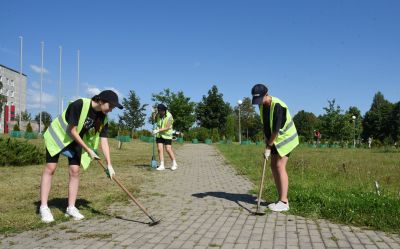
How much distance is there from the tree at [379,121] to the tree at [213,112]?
141 feet

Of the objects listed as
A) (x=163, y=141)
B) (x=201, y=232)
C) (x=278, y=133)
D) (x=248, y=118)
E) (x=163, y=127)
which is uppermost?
(x=248, y=118)

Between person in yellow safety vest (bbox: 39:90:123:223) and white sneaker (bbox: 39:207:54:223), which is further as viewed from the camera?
person in yellow safety vest (bbox: 39:90:123:223)

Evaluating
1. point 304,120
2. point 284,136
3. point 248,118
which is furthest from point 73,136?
point 304,120

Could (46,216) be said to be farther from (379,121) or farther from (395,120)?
(379,121)

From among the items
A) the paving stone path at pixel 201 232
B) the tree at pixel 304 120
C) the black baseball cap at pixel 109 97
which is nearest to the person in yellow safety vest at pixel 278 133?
the paving stone path at pixel 201 232

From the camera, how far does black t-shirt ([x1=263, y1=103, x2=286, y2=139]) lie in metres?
5.45

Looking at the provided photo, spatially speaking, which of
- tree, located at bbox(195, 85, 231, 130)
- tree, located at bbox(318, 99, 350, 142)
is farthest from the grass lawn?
tree, located at bbox(195, 85, 231, 130)

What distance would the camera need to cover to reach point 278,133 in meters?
5.56

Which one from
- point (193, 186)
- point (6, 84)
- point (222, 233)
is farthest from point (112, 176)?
point (6, 84)

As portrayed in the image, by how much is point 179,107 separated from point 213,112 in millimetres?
13600

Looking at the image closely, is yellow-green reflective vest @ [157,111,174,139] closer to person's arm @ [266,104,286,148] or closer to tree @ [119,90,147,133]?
person's arm @ [266,104,286,148]

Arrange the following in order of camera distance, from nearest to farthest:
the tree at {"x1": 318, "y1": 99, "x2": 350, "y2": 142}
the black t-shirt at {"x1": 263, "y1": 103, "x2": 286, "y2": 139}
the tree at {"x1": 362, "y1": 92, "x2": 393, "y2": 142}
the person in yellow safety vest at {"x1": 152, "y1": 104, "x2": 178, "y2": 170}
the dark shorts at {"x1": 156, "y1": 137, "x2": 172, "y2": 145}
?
the black t-shirt at {"x1": 263, "y1": 103, "x2": 286, "y2": 139} < the person in yellow safety vest at {"x1": 152, "y1": 104, "x2": 178, "y2": 170} < the dark shorts at {"x1": 156, "y1": 137, "x2": 172, "y2": 145} < the tree at {"x1": 318, "y1": 99, "x2": 350, "y2": 142} < the tree at {"x1": 362, "y1": 92, "x2": 393, "y2": 142}

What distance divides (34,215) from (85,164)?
0.91 m

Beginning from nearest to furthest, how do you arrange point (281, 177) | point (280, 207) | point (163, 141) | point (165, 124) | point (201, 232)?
point (201, 232), point (280, 207), point (281, 177), point (165, 124), point (163, 141)
